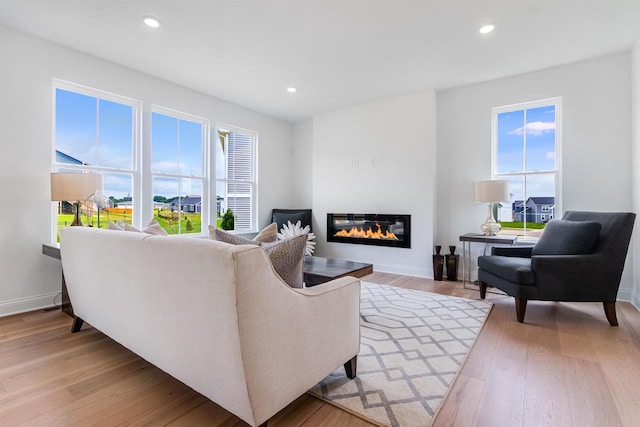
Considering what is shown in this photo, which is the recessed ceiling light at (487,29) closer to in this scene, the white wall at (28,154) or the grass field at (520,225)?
the grass field at (520,225)

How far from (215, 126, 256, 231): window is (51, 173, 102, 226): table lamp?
6.51 feet

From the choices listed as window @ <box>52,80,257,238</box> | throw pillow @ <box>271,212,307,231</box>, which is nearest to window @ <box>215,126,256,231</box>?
window @ <box>52,80,257,238</box>

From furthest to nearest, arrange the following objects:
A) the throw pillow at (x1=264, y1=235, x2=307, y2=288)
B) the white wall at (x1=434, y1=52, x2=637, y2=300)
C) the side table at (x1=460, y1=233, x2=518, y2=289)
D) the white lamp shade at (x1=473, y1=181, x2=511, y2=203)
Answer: the white lamp shade at (x1=473, y1=181, x2=511, y2=203)
the side table at (x1=460, y1=233, x2=518, y2=289)
the white wall at (x1=434, y1=52, x2=637, y2=300)
the throw pillow at (x1=264, y1=235, x2=307, y2=288)

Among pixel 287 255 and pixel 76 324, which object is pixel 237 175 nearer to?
pixel 76 324

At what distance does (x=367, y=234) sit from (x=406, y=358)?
295 cm

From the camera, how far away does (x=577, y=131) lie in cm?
354

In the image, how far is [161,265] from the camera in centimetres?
133

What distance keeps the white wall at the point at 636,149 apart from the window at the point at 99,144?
214 inches

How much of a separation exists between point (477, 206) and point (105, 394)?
4293mm

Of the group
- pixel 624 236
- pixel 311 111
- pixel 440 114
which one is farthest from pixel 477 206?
pixel 311 111

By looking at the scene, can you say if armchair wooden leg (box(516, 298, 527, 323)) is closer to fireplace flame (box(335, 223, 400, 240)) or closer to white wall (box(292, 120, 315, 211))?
fireplace flame (box(335, 223, 400, 240))

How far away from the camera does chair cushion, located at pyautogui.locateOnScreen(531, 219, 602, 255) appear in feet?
8.64

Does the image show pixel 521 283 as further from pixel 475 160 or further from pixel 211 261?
pixel 211 261

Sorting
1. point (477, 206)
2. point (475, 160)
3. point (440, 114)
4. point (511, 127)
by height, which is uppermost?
point (440, 114)
